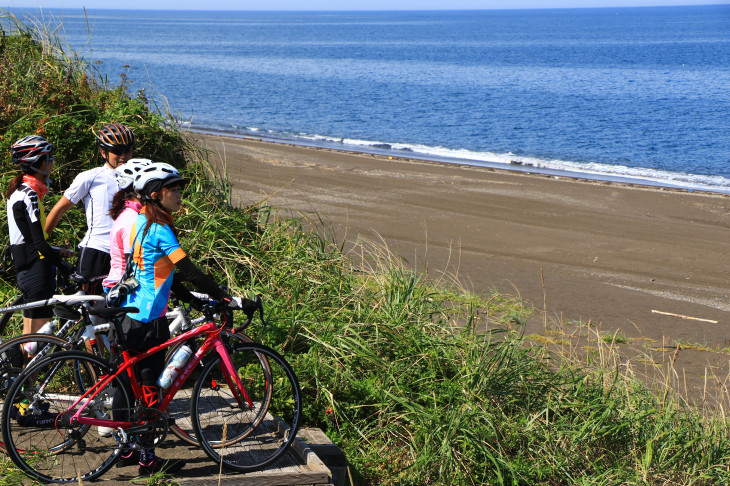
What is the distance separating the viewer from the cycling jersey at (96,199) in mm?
5375

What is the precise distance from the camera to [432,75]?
213ft

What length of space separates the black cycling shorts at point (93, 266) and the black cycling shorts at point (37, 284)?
23 cm

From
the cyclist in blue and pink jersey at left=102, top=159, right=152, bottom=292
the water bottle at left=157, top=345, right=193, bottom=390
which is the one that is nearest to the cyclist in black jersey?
the cyclist in blue and pink jersey at left=102, top=159, right=152, bottom=292

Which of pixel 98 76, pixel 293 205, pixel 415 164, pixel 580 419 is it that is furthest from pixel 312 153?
pixel 580 419

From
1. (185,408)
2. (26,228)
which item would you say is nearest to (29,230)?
(26,228)

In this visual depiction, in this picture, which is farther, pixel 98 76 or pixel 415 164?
pixel 415 164

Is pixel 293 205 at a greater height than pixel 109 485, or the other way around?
pixel 109 485

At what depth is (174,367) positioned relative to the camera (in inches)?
173

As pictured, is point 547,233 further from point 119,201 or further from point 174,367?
point 174,367

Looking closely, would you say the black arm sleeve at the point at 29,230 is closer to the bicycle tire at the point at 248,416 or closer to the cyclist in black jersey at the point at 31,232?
the cyclist in black jersey at the point at 31,232

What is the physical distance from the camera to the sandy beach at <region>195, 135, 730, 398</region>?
11391 millimetres

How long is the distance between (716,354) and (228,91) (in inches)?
1746

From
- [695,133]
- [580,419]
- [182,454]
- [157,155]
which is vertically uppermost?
[157,155]

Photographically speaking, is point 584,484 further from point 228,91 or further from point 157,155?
point 228,91
